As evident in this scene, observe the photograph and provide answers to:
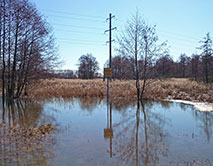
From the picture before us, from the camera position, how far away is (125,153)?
4.94m

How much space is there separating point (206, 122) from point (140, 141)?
403 cm

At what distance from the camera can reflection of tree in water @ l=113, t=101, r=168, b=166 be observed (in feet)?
15.1

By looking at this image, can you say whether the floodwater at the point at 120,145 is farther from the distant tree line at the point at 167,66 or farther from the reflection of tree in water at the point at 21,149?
the distant tree line at the point at 167,66

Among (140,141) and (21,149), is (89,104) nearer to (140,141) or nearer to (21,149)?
(140,141)

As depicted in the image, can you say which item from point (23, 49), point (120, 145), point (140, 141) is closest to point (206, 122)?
point (140, 141)

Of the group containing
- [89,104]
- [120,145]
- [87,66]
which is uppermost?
[87,66]

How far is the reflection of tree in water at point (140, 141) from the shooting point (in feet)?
15.1

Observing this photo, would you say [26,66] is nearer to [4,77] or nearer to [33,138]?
[4,77]

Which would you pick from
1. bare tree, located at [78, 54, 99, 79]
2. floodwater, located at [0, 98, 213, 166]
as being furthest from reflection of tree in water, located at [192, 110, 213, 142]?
bare tree, located at [78, 54, 99, 79]

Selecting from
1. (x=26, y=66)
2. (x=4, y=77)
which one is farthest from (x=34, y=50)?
(x=4, y=77)

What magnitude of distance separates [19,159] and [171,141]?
4073mm

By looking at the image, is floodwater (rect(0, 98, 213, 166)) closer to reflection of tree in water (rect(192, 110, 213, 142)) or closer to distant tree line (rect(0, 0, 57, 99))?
reflection of tree in water (rect(192, 110, 213, 142))

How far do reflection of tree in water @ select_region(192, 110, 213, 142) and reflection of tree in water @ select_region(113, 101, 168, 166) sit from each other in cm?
142

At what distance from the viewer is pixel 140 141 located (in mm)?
5910
